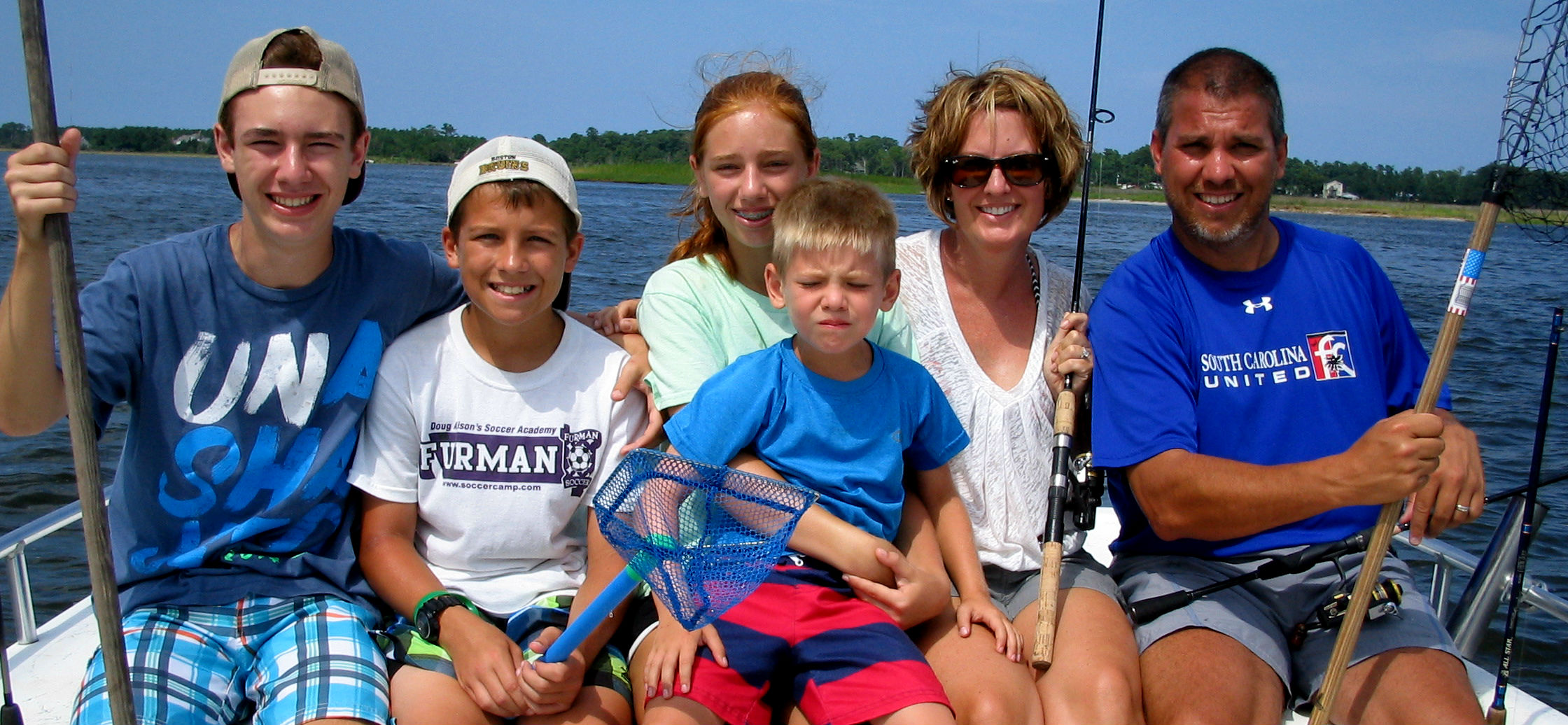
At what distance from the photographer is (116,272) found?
100 inches

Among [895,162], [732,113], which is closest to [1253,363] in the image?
[732,113]

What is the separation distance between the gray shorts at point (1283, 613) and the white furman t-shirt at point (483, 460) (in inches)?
62.3

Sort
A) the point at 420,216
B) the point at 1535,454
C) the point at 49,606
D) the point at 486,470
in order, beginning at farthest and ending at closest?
the point at 420,216 → the point at 49,606 → the point at 1535,454 → the point at 486,470

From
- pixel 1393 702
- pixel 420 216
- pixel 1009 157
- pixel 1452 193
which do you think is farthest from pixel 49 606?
pixel 420 216

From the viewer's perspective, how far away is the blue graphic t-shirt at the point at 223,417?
8.41 ft

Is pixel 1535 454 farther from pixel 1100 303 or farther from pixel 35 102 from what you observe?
pixel 35 102

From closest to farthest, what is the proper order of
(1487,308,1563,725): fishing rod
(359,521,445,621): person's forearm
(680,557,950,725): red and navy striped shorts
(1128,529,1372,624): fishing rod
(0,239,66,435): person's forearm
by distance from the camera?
(0,239,66,435): person's forearm → (680,557,950,725): red and navy striped shorts → (359,521,445,621): person's forearm → (1128,529,1372,624): fishing rod → (1487,308,1563,725): fishing rod

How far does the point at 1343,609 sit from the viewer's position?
2.75m

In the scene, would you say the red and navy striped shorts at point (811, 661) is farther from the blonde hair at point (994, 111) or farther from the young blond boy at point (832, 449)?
the blonde hair at point (994, 111)

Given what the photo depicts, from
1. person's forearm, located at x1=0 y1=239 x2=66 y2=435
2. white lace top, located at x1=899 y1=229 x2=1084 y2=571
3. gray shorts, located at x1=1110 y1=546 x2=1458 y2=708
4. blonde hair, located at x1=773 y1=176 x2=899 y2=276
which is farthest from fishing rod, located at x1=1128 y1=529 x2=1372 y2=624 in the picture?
person's forearm, located at x1=0 y1=239 x2=66 y2=435

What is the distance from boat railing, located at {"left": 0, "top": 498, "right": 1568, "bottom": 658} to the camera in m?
3.05

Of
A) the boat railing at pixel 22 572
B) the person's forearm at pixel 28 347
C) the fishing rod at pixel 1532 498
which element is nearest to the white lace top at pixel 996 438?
the fishing rod at pixel 1532 498

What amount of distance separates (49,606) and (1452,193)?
7.50 metres

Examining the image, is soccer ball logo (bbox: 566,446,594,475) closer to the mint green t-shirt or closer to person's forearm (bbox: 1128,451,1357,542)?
the mint green t-shirt
